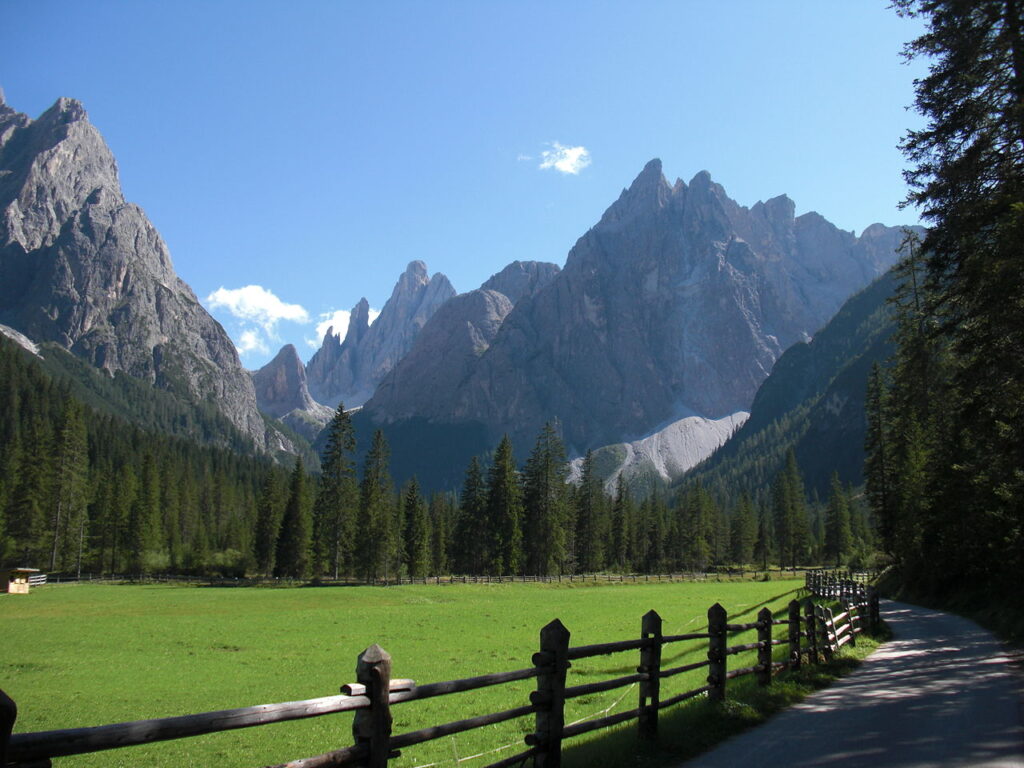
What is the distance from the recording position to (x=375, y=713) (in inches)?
249

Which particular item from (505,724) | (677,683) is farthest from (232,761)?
(677,683)

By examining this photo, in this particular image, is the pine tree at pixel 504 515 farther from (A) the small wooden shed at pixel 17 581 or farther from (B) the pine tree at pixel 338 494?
(A) the small wooden shed at pixel 17 581

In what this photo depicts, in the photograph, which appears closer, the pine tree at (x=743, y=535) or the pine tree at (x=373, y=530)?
the pine tree at (x=373, y=530)

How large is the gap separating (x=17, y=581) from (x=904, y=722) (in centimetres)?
7153

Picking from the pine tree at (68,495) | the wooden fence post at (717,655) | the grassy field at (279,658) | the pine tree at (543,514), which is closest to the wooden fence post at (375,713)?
the grassy field at (279,658)

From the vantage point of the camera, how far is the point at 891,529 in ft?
173

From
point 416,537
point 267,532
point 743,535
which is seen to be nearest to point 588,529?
point 416,537

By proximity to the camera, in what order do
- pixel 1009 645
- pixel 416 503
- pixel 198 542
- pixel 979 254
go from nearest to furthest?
pixel 979 254 < pixel 1009 645 < pixel 416 503 < pixel 198 542

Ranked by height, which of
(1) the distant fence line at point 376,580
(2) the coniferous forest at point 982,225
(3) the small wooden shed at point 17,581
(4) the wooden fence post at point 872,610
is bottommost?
(1) the distant fence line at point 376,580

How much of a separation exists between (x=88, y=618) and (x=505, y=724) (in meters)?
35.2

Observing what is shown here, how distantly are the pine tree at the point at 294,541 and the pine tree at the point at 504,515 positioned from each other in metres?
23.9

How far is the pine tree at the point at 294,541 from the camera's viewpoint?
286 feet

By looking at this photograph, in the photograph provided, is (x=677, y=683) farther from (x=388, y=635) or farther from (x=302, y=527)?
(x=302, y=527)

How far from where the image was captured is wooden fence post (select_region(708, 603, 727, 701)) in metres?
12.9
